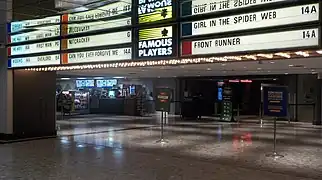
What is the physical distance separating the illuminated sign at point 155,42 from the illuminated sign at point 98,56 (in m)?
0.41

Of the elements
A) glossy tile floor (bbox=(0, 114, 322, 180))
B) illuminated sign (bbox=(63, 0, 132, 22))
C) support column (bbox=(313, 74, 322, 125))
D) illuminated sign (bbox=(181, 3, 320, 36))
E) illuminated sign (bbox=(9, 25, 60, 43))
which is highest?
illuminated sign (bbox=(63, 0, 132, 22))

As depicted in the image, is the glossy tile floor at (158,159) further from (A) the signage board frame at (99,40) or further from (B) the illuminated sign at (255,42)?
(A) the signage board frame at (99,40)

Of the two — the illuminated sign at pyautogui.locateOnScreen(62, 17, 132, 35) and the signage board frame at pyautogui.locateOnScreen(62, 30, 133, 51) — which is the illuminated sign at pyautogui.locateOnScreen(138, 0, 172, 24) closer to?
the illuminated sign at pyautogui.locateOnScreen(62, 17, 132, 35)

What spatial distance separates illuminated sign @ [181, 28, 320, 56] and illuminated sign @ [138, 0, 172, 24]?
2.33ft

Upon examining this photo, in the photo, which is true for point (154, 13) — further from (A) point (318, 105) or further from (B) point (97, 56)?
(A) point (318, 105)

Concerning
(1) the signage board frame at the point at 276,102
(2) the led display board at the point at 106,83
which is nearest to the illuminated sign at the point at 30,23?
(1) the signage board frame at the point at 276,102

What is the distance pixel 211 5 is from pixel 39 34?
5.34 m

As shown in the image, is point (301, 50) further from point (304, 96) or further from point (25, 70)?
point (304, 96)

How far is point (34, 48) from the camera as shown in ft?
32.4

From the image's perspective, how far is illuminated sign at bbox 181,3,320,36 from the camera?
16.7 feet

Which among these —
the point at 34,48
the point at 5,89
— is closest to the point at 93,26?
the point at 34,48

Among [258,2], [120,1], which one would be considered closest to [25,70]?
[120,1]

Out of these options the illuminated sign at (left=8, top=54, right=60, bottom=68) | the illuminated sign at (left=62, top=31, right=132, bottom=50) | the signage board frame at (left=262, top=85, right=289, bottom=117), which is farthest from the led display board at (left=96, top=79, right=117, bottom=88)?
the signage board frame at (left=262, top=85, right=289, bottom=117)

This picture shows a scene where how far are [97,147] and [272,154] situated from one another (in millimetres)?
4604
